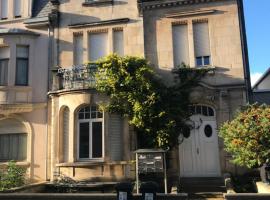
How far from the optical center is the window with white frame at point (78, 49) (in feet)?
50.5

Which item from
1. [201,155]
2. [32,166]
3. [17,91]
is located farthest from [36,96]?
[201,155]

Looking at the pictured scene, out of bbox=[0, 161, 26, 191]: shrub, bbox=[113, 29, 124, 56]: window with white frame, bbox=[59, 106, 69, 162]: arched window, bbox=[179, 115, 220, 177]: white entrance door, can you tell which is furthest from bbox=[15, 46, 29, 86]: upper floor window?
bbox=[179, 115, 220, 177]: white entrance door

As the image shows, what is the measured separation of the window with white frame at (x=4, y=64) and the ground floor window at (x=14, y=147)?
2.33 meters

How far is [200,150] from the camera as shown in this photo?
13727mm

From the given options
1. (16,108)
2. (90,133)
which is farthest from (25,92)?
(90,133)

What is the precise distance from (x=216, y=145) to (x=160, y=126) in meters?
2.48

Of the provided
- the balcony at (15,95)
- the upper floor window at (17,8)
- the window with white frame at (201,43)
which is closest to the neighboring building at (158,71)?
the window with white frame at (201,43)

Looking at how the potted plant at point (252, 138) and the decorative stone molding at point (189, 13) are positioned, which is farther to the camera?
the decorative stone molding at point (189, 13)

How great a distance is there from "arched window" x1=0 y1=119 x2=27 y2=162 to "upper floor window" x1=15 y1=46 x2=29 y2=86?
1754 mm

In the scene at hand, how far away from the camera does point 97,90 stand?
13.5 metres

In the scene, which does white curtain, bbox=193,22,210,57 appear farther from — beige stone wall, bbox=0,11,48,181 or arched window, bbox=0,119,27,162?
arched window, bbox=0,119,27,162

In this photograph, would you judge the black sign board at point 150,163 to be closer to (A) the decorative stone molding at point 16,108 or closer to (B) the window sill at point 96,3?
(A) the decorative stone molding at point 16,108

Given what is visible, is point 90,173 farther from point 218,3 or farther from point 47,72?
point 218,3

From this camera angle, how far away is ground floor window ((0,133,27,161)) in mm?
15055
